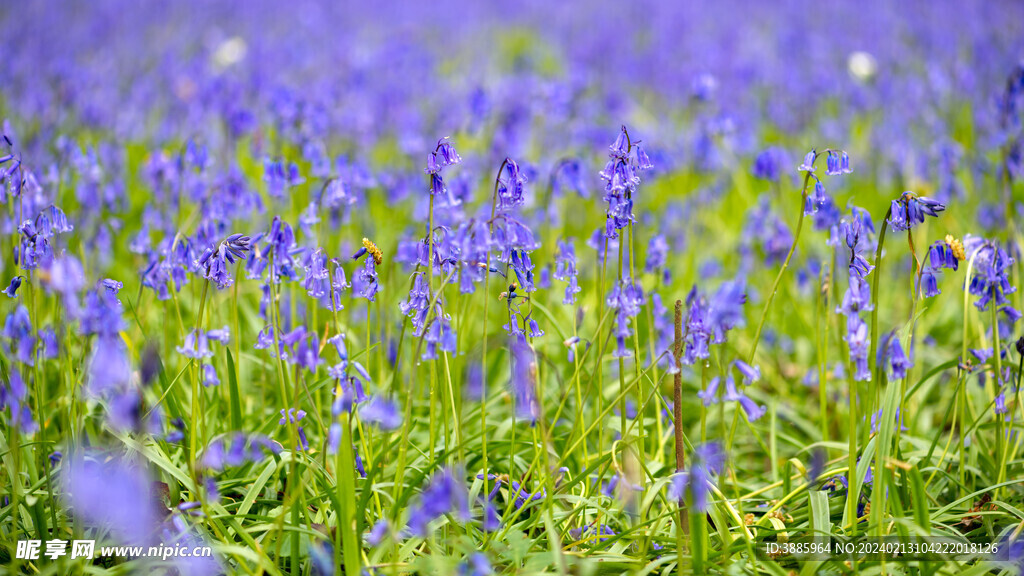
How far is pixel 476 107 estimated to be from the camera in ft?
15.5

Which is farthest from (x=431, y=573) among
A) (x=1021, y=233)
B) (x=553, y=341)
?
(x=1021, y=233)

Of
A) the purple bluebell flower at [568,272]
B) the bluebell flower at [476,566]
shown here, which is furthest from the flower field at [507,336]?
the purple bluebell flower at [568,272]

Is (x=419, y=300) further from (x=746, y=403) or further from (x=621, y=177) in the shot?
(x=746, y=403)

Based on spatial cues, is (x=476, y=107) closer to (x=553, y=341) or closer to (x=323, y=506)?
(x=553, y=341)

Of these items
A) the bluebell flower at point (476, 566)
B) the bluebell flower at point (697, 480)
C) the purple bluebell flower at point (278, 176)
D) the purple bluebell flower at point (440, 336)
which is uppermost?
the purple bluebell flower at point (278, 176)

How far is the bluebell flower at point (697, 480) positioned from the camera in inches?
80.9

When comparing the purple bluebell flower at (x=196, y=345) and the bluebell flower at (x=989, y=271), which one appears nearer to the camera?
the purple bluebell flower at (x=196, y=345)

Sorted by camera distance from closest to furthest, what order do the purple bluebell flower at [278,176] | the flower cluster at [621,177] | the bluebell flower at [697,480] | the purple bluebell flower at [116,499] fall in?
the purple bluebell flower at [116,499], the bluebell flower at [697,480], the flower cluster at [621,177], the purple bluebell flower at [278,176]

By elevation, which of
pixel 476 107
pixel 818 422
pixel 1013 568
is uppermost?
pixel 476 107

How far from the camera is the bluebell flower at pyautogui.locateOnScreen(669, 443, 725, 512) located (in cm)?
205

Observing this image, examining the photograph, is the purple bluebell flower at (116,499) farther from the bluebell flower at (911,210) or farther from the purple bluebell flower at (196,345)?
the bluebell flower at (911,210)

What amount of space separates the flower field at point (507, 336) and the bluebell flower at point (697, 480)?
0.02 meters

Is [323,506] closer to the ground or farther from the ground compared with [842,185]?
closer to the ground

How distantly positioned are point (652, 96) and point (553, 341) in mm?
6685
